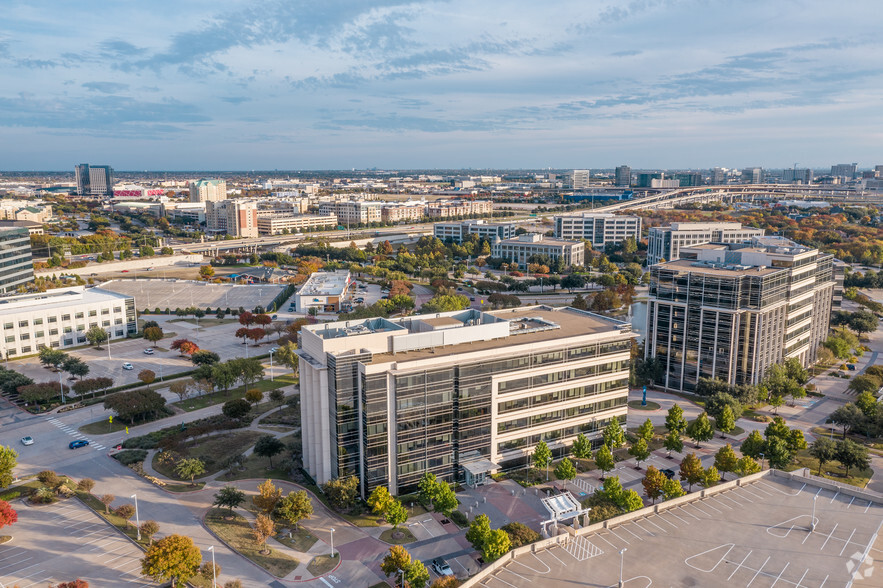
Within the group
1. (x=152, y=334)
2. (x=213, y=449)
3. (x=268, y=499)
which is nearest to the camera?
(x=268, y=499)

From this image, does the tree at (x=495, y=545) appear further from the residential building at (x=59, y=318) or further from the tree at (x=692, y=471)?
the residential building at (x=59, y=318)

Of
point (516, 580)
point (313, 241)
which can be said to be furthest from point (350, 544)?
point (313, 241)

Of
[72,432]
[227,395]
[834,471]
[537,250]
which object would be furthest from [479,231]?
[834,471]

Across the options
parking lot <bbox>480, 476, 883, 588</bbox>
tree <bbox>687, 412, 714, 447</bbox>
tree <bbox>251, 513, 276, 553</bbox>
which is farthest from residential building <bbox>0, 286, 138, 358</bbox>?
tree <bbox>687, 412, 714, 447</bbox>

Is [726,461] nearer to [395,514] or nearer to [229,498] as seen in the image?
[395,514]

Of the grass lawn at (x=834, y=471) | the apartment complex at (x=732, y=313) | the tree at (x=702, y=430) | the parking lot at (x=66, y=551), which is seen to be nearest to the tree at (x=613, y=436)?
the tree at (x=702, y=430)

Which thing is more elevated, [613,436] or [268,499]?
[613,436]
